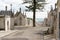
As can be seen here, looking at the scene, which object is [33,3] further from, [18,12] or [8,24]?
[18,12]

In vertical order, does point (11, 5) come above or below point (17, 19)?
above

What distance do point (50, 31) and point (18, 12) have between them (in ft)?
109

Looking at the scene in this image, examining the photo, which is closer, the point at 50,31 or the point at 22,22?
the point at 50,31

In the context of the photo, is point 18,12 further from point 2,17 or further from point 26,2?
point 2,17

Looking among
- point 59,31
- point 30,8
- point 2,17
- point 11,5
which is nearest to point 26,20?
point 11,5

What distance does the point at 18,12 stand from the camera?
5838 cm

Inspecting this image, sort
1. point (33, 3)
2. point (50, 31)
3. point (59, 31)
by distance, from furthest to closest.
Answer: point (33, 3) < point (50, 31) < point (59, 31)

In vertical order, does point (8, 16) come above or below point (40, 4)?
below

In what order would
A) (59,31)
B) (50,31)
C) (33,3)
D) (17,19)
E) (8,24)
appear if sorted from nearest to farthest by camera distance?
1. (59,31)
2. (50,31)
3. (8,24)
4. (33,3)
5. (17,19)

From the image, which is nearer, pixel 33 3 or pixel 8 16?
pixel 8 16

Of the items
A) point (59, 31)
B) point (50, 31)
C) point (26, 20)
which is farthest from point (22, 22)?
point (59, 31)

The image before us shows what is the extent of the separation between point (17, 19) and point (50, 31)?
106 ft

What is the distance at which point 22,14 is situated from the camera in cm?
5841

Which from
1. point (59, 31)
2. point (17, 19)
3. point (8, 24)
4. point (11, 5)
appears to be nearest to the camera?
point (59, 31)
